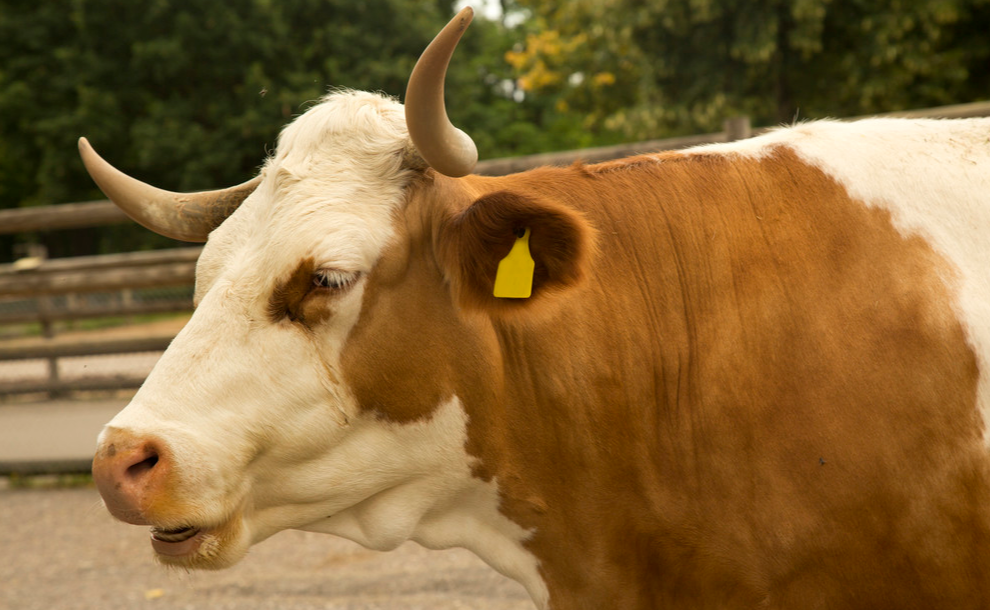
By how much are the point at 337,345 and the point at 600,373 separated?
1.83ft

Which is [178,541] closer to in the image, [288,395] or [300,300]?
[288,395]

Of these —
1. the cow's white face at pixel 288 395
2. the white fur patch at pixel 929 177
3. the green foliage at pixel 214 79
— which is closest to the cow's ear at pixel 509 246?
the cow's white face at pixel 288 395

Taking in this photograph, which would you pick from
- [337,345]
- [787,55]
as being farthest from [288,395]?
[787,55]

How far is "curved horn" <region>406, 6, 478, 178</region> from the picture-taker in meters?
1.53

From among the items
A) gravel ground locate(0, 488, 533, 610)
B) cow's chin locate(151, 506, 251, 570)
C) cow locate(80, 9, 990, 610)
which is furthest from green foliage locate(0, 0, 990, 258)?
cow's chin locate(151, 506, 251, 570)

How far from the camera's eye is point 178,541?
5.60 feet

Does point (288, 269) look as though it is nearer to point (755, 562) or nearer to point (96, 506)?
point (96, 506)

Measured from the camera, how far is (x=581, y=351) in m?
1.79

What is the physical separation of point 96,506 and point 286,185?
34.4 inches

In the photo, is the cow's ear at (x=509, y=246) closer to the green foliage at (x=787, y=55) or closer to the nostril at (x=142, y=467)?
the nostril at (x=142, y=467)

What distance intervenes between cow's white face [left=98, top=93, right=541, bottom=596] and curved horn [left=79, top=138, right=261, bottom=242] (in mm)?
332

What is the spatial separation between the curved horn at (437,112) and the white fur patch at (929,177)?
69cm

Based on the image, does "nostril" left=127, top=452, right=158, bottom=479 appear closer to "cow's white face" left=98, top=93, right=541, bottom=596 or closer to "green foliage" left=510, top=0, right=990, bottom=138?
"cow's white face" left=98, top=93, right=541, bottom=596

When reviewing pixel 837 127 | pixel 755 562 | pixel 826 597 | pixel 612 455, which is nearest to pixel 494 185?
pixel 612 455
